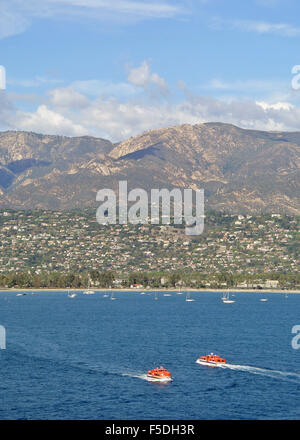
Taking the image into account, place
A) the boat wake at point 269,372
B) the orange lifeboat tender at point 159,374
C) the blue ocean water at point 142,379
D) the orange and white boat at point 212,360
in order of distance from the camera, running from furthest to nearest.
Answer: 1. the orange and white boat at point 212,360
2. the boat wake at point 269,372
3. the orange lifeboat tender at point 159,374
4. the blue ocean water at point 142,379

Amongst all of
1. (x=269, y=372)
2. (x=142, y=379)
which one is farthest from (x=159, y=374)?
(x=269, y=372)

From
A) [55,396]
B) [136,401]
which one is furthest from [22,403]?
[136,401]

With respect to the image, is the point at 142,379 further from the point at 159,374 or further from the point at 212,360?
the point at 212,360

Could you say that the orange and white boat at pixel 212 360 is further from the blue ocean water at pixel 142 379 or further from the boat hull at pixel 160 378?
the boat hull at pixel 160 378

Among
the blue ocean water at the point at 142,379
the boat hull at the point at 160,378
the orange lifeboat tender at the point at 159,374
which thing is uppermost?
the orange lifeboat tender at the point at 159,374

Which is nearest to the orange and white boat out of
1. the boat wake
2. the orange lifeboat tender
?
the boat wake

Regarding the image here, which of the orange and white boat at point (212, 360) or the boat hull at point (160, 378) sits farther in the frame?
the orange and white boat at point (212, 360)

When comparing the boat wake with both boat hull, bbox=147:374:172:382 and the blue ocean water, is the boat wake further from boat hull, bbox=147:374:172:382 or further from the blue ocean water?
boat hull, bbox=147:374:172:382

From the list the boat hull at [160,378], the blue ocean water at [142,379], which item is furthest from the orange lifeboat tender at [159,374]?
the blue ocean water at [142,379]
